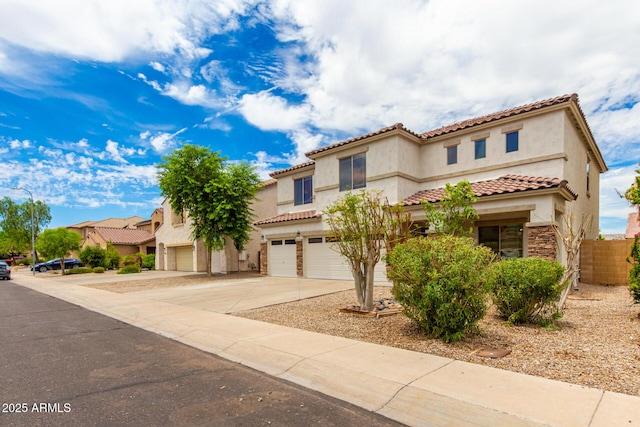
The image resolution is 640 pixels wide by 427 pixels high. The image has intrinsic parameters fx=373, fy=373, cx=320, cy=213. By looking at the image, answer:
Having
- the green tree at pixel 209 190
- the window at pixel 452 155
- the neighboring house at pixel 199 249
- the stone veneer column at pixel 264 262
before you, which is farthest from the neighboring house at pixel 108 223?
the window at pixel 452 155

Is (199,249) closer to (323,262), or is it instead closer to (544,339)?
(323,262)

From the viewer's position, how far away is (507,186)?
1426cm

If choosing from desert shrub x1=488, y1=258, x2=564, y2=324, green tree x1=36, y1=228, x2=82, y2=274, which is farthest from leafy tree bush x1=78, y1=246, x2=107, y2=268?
desert shrub x1=488, y1=258, x2=564, y2=324

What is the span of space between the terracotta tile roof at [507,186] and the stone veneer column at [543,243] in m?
1.46

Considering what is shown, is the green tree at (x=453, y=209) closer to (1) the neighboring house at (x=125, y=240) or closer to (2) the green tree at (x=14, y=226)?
(1) the neighboring house at (x=125, y=240)

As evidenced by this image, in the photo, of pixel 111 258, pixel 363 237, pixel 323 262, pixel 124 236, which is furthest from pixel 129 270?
pixel 363 237

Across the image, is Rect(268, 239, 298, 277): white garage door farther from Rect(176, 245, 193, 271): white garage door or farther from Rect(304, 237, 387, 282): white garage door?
Rect(176, 245, 193, 271): white garage door

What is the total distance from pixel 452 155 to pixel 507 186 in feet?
14.0

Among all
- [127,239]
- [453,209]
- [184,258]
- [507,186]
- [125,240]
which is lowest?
[184,258]

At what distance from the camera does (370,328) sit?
→ 27.2ft

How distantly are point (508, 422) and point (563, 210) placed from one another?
1290 cm

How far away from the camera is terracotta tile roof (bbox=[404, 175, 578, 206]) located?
13.1m

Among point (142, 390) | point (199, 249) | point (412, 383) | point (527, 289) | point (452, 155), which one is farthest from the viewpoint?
point (199, 249)

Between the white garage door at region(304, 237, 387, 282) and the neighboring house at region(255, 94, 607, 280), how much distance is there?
56mm
